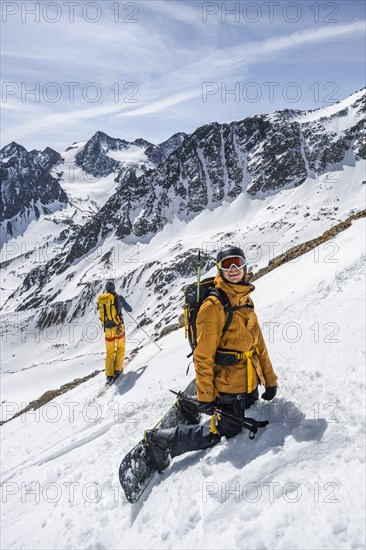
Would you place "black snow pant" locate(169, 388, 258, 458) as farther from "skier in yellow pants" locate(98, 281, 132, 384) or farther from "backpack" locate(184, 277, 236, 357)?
"skier in yellow pants" locate(98, 281, 132, 384)

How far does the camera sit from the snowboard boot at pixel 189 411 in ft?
22.5

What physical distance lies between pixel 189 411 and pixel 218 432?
108cm

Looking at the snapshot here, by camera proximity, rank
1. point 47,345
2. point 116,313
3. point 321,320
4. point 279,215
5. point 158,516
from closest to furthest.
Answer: point 158,516, point 321,320, point 116,313, point 47,345, point 279,215

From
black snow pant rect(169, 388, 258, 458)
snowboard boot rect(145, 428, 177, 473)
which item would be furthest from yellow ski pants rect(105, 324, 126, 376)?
black snow pant rect(169, 388, 258, 458)

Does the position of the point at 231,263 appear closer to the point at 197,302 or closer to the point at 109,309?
the point at 197,302

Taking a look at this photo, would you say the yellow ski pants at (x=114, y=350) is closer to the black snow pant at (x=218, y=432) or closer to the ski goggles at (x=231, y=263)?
the black snow pant at (x=218, y=432)

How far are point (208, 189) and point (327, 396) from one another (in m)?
197

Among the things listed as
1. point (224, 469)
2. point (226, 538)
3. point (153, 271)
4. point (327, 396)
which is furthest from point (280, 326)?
point (153, 271)

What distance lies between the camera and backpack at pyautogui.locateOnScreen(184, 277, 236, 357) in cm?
569

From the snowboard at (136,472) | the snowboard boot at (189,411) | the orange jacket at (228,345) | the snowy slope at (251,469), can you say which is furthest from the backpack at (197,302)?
the snowboard at (136,472)

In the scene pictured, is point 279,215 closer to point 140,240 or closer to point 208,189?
point 208,189

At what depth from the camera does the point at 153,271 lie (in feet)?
463

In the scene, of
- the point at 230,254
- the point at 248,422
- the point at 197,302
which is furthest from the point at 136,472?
the point at 230,254

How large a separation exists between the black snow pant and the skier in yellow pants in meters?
8.75
